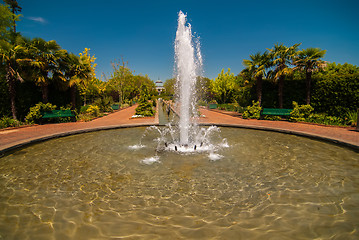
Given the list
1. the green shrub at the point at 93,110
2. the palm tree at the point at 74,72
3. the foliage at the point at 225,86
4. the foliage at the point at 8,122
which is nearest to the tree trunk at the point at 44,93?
the palm tree at the point at 74,72

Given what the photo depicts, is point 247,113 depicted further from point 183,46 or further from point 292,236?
point 292,236

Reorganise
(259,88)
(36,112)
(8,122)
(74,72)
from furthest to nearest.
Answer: (259,88), (74,72), (36,112), (8,122)

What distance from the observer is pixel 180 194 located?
416 cm

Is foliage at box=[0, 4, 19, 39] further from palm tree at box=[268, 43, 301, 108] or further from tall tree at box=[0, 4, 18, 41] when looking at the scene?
palm tree at box=[268, 43, 301, 108]

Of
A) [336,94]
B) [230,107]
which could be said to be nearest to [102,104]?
[230,107]

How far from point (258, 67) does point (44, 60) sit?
17.2 metres

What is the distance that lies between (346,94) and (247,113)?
677 cm

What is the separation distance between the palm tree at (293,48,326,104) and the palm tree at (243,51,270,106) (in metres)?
2.35

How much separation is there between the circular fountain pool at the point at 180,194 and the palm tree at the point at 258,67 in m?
10.5

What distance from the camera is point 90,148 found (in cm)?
773

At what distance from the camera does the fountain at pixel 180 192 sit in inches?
122

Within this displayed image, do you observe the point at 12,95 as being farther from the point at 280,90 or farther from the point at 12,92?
the point at 280,90

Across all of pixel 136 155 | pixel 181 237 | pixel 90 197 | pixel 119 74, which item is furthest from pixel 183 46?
pixel 119 74

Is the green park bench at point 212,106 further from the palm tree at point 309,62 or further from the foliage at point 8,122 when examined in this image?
the foliage at point 8,122
